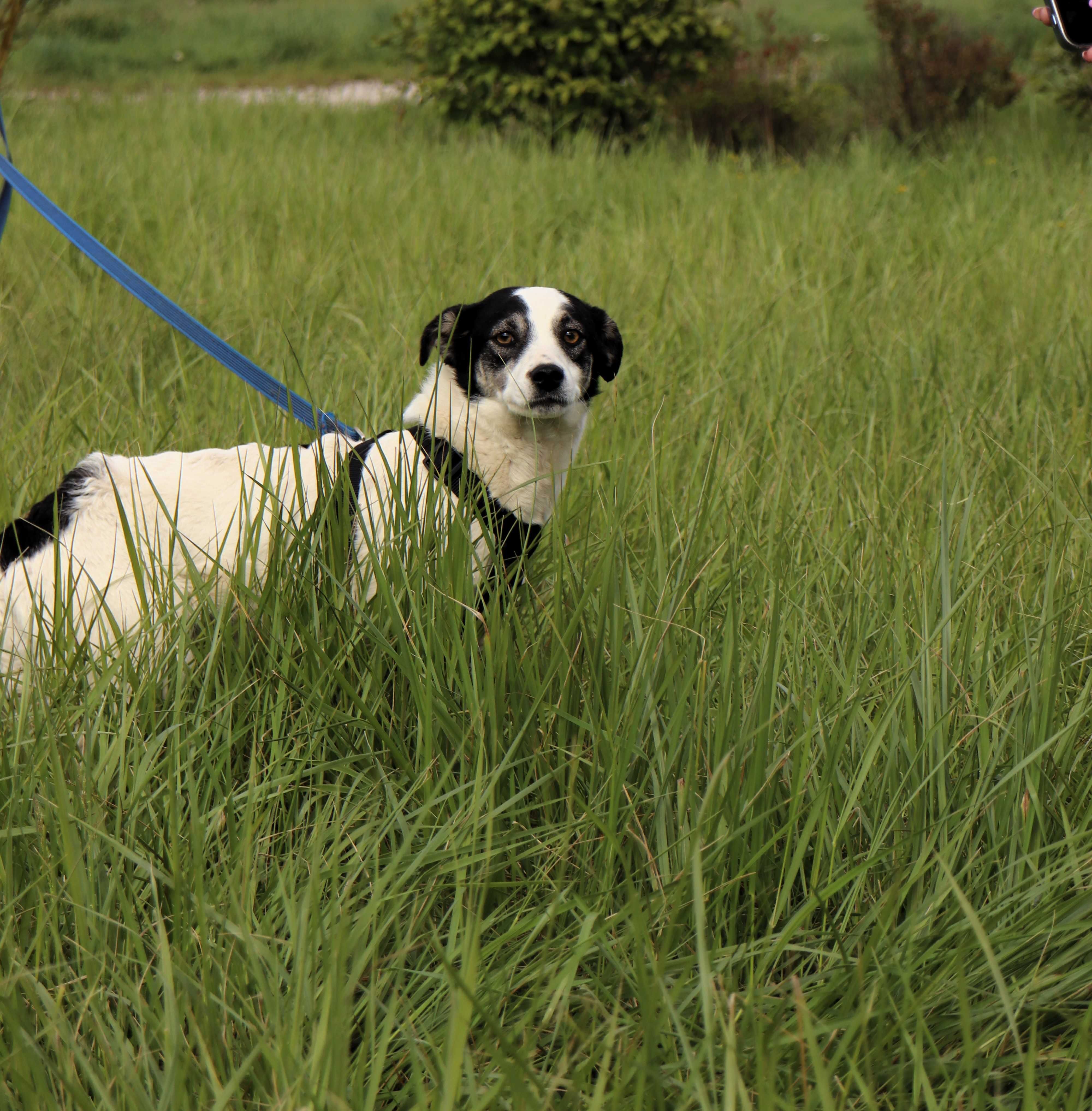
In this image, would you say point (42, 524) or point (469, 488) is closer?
point (469, 488)

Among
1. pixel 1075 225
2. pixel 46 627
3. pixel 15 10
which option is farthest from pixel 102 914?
pixel 1075 225

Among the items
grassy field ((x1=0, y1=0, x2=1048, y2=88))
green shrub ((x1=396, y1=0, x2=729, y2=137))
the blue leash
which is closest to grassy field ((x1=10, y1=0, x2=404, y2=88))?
grassy field ((x1=0, y1=0, x2=1048, y2=88))

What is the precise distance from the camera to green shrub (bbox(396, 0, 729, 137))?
8.73 meters

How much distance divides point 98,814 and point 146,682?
313mm

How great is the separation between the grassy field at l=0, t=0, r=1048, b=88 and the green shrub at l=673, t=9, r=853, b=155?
198 inches

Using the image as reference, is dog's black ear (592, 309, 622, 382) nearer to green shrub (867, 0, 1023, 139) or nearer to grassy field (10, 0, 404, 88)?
green shrub (867, 0, 1023, 139)

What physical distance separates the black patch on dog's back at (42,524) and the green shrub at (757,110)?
7254mm

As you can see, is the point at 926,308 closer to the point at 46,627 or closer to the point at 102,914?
the point at 46,627

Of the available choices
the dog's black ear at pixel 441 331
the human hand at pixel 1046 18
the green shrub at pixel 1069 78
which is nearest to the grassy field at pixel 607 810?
the dog's black ear at pixel 441 331

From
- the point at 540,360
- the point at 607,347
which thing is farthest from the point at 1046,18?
the point at 540,360

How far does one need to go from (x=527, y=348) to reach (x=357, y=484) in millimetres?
544

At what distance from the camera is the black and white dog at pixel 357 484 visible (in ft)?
6.49

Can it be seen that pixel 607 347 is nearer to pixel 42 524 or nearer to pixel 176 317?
pixel 176 317

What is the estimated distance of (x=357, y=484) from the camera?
2.32 metres
